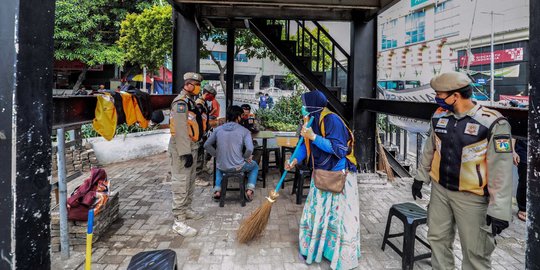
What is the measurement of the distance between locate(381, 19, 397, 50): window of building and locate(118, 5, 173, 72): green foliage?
13.6 metres

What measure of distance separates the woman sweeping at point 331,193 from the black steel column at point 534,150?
61.3 inches

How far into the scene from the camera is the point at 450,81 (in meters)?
2.57

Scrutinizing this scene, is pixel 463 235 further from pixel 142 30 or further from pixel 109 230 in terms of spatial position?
pixel 142 30

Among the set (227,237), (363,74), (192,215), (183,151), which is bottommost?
(227,237)

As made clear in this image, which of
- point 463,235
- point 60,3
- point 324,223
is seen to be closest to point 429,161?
point 463,235

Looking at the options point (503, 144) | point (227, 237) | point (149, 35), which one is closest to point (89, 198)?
point (227, 237)

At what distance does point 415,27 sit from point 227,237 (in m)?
18.3

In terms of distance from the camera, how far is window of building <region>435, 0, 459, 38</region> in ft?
51.1

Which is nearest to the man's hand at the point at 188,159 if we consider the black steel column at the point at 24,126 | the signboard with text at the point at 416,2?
Result: the black steel column at the point at 24,126

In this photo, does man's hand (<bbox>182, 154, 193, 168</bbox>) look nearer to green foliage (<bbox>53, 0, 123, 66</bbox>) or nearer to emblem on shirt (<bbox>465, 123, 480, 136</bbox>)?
emblem on shirt (<bbox>465, 123, 480, 136</bbox>)

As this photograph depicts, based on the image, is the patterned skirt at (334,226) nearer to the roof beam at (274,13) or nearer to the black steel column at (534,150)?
the black steel column at (534,150)

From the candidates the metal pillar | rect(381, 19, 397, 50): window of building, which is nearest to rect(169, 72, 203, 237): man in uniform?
the metal pillar

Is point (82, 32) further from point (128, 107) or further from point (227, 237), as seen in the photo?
point (227, 237)

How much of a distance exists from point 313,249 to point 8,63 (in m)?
2.90
